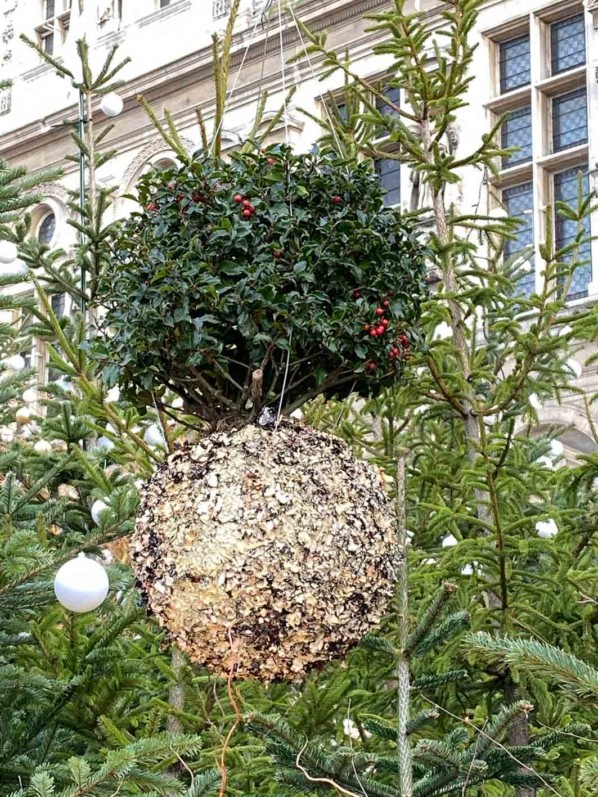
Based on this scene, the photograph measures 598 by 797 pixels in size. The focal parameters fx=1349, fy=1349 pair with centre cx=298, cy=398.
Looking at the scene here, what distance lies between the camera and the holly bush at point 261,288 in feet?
9.91

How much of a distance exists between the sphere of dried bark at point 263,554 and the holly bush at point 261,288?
0.20 m

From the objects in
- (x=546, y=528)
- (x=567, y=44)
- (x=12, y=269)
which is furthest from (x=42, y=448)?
(x=567, y=44)

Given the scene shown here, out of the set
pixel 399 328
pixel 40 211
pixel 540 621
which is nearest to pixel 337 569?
pixel 399 328

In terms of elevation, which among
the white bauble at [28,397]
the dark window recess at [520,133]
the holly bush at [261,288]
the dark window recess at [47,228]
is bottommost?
the white bauble at [28,397]

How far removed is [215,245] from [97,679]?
1.44 m

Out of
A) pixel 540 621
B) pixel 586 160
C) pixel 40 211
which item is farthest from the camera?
pixel 40 211

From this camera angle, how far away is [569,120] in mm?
12953

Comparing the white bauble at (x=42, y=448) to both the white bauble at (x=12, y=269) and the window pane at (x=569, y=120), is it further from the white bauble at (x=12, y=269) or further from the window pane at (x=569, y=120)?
the window pane at (x=569, y=120)

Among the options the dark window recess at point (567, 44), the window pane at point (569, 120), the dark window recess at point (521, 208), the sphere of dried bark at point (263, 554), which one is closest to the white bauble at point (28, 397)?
the dark window recess at point (521, 208)

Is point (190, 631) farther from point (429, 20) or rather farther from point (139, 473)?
point (429, 20)

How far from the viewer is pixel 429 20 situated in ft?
44.5

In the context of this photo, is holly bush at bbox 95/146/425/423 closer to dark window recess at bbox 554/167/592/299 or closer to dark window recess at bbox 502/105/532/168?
dark window recess at bbox 554/167/592/299

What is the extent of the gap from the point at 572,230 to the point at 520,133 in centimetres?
132

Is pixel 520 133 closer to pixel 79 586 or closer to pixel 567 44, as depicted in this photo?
pixel 567 44
